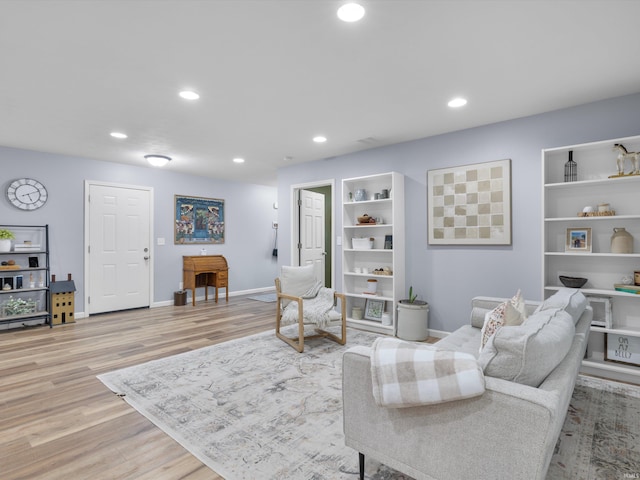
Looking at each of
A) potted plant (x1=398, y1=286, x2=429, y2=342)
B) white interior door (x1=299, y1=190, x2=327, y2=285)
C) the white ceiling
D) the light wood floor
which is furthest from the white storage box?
the light wood floor

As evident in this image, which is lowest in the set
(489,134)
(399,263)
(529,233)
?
(399,263)

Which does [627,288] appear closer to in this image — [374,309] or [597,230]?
[597,230]

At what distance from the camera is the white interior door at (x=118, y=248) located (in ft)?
17.8

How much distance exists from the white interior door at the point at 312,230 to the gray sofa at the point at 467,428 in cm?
426

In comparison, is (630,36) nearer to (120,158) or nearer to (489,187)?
(489,187)

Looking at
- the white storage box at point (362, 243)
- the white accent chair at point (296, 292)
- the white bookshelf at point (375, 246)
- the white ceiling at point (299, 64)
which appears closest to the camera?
the white ceiling at point (299, 64)

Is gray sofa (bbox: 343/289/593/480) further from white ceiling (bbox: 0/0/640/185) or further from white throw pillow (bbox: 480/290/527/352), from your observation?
white ceiling (bbox: 0/0/640/185)

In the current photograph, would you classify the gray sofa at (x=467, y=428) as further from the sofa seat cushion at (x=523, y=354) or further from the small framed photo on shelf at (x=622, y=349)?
the small framed photo on shelf at (x=622, y=349)

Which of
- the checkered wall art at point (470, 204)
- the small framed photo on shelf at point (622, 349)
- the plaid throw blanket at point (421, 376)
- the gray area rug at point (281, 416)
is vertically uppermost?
the checkered wall art at point (470, 204)

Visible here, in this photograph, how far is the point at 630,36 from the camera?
2.18 m

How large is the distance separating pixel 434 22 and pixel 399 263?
286 cm

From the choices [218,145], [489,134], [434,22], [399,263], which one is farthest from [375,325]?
[434,22]

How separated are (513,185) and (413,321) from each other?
72.1 inches

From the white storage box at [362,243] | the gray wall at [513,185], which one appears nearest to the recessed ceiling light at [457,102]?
the gray wall at [513,185]
